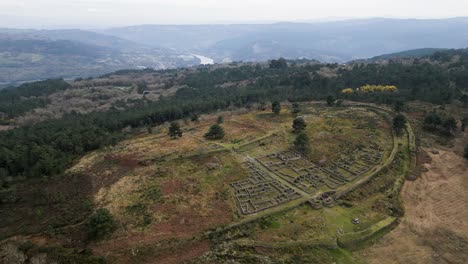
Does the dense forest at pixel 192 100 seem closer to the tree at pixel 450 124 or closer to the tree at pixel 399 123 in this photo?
the tree at pixel 450 124

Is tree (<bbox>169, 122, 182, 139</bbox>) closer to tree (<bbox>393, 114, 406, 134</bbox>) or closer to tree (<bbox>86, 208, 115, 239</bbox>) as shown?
tree (<bbox>86, 208, 115, 239</bbox>)

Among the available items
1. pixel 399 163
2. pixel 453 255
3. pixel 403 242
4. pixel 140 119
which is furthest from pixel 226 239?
pixel 140 119

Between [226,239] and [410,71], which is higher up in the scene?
[410,71]

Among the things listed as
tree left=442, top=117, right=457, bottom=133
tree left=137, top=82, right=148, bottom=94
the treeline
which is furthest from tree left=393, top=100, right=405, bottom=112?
the treeline

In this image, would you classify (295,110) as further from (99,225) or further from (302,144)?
(99,225)

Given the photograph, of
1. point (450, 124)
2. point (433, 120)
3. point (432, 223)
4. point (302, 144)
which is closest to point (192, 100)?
point (302, 144)

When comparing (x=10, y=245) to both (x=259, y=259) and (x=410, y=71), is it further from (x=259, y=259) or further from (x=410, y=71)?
(x=410, y=71)

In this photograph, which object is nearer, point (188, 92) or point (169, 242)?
point (169, 242)
